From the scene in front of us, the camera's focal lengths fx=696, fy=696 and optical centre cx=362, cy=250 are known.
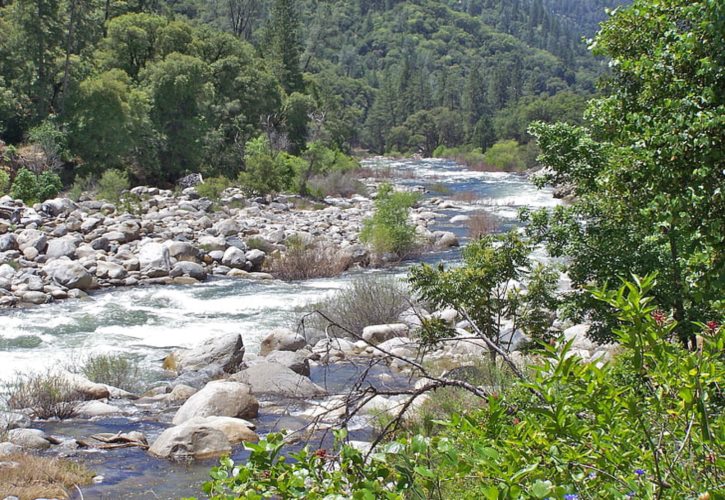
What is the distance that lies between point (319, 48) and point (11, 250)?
122263 mm

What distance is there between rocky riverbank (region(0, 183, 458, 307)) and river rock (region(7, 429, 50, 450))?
7.19 metres

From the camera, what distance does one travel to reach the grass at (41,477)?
18.5 ft

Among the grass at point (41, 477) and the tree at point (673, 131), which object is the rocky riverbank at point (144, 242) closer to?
the grass at point (41, 477)

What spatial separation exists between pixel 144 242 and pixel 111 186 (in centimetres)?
806

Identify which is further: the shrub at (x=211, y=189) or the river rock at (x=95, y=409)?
the shrub at (x=211, y=189)

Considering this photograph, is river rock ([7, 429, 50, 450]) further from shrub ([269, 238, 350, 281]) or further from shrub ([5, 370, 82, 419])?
shrub ([269, 238, 350, 281])

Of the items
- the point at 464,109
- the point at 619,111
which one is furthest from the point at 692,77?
the point at 464,109

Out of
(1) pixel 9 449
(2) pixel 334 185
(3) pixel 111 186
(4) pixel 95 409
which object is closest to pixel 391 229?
(4) pixel 95 409

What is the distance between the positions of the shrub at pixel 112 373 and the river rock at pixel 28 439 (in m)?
2.21

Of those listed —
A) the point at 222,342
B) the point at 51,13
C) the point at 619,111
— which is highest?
the point at 51,13

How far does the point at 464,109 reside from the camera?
318 ft

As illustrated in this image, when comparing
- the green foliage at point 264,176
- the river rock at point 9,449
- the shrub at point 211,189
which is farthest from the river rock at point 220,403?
the green foliage at point 264,176

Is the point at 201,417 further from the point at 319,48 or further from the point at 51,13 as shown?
the point at 319,48

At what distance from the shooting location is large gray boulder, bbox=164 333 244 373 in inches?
384
